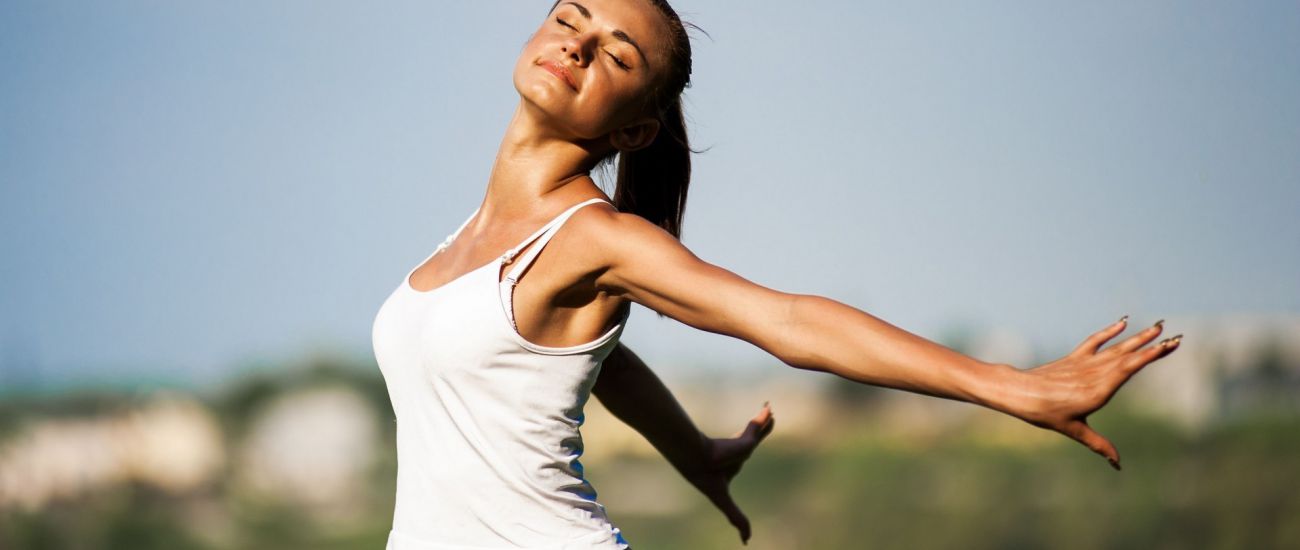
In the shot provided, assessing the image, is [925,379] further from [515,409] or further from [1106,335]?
[515,409]

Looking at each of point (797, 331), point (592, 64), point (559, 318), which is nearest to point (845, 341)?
point (797, 331)

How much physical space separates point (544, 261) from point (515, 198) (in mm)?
252

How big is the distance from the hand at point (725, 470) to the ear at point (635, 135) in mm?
643

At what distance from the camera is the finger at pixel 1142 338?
1616 millimetres

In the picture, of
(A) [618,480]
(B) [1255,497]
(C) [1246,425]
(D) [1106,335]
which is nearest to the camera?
(D) [1106,335]

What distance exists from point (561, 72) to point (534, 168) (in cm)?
18

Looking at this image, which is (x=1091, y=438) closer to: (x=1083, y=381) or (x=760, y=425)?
(x=1083, y=381)

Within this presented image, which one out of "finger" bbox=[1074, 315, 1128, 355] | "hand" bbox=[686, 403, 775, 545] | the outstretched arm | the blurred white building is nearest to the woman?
"finger" bbox=[1074, 315, 1128, 355]

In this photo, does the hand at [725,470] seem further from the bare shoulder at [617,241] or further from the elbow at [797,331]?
the elbow at [797,331]

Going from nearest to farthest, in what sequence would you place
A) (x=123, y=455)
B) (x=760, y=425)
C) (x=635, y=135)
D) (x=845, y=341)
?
(x=845, y=341), (x=635, y=135), (x=760, y=425), (x=123, y=455)

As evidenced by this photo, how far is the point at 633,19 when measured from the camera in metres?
2.26

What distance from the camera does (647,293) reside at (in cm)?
199

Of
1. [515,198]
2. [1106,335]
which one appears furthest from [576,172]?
[1106,335]

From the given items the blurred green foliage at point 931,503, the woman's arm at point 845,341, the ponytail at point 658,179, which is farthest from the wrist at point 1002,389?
the blurred green foliage at point 931,503
